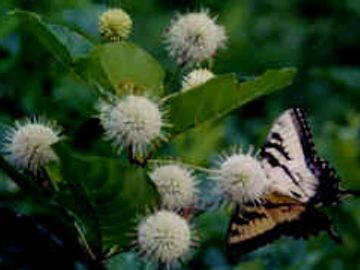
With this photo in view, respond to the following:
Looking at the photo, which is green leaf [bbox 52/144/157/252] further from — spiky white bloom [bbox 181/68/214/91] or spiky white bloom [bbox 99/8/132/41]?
spiky white bloom [bbox 99/8/132/41]

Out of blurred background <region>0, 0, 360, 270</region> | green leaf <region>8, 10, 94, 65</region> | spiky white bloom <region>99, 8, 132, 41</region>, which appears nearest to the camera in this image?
green leaf <region>8, 10, 94, 65</region>

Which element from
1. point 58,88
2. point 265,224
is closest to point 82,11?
point 58,88

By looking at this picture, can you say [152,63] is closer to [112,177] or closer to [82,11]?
[112,177]

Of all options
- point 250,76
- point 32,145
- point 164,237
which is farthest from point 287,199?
point 32,145

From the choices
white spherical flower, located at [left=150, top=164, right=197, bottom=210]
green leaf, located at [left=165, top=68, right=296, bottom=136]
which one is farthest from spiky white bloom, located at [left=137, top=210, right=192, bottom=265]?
green leaf, located at [left=165, top=68, right=296, bottom=136]

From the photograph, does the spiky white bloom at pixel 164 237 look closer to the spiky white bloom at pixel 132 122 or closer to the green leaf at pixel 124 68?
the spiky white bloom at pixel 132 122

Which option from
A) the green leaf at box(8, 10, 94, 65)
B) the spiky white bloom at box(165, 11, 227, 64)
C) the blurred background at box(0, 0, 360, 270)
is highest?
the blurred background at box(0, 0, 360, 270)
